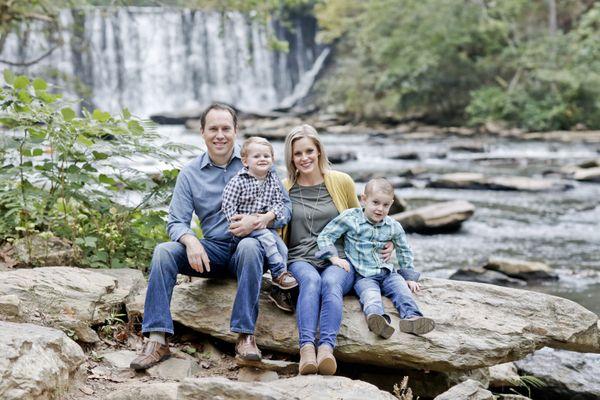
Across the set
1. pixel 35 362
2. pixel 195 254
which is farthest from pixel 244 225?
pixel 35 362

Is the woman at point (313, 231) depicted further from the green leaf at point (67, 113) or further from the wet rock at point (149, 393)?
the green leaf at point (67, 113)

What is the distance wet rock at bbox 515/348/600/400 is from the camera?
189 inches

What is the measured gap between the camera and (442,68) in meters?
28.5

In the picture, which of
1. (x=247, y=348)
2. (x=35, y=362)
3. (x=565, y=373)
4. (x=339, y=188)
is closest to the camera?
(x=35, y=362)

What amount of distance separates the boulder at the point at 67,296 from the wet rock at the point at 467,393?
196 cm

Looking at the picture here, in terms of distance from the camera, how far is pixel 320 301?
369 centimetres

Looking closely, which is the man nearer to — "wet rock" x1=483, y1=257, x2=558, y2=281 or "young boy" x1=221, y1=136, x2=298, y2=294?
"young boy" x1=221, y1=136, x2=298, y2=294

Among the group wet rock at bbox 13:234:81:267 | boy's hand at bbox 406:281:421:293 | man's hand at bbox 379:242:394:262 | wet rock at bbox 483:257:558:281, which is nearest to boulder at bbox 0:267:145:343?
wet rock at bbox 13:234:81:267

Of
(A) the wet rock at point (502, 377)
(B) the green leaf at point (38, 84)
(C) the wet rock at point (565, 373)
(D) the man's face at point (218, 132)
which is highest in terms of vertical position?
(B) the green leaf at point (38, 84)

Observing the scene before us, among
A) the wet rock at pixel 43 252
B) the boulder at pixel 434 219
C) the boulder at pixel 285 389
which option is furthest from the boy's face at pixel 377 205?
the boulder at pixel 434 219

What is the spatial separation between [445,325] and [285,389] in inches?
45.1

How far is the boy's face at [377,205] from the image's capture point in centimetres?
394

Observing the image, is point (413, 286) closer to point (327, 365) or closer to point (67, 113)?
point (327, 365)

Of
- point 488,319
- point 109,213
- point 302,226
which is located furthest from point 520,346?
point 109,213
